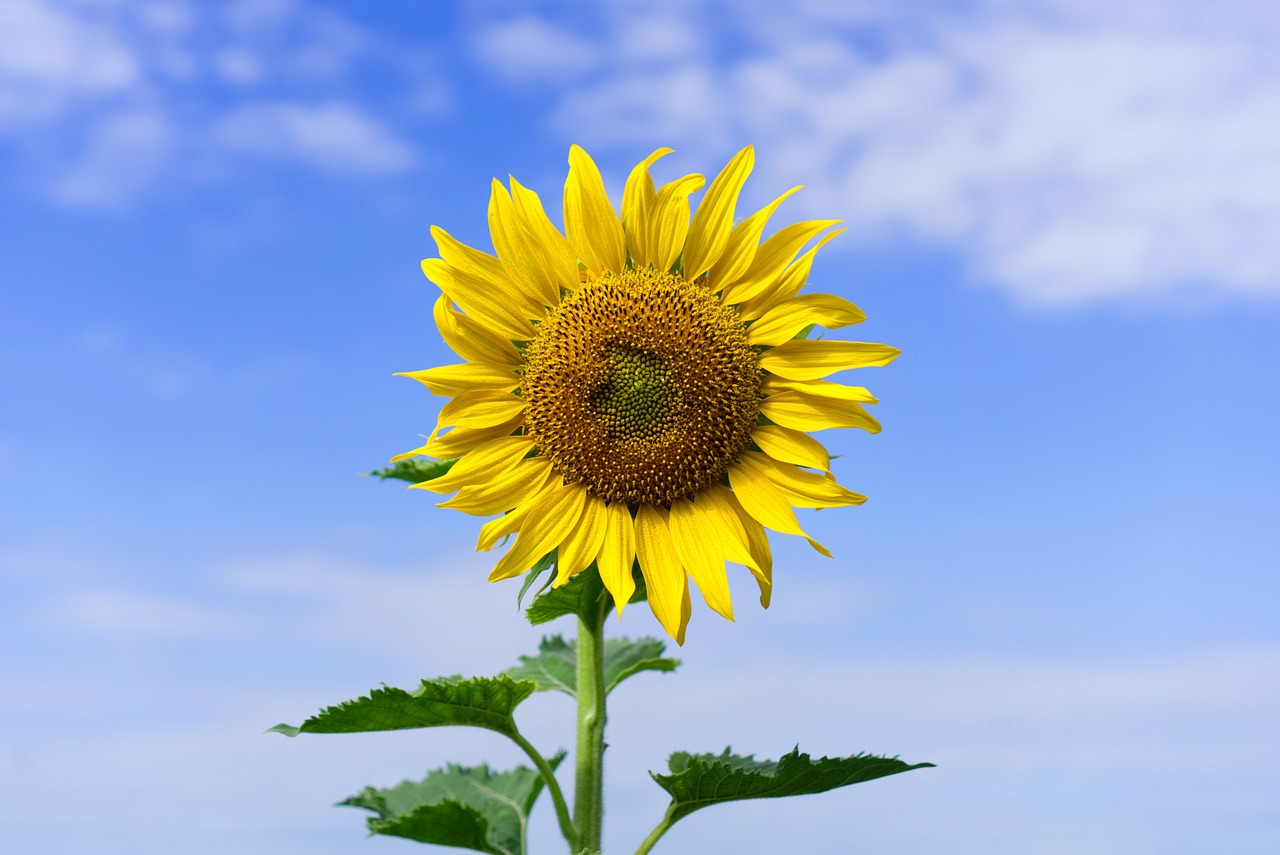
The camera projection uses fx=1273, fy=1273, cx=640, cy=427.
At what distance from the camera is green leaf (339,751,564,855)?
5.32 m

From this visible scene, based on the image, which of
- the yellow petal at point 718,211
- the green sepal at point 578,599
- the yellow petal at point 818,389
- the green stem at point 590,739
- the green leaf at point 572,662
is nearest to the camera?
the yellow petal at point 818,389

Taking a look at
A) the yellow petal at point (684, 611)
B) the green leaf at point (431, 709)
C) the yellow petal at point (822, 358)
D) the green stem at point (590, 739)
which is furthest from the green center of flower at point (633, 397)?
the green leaf at point (431, 709)

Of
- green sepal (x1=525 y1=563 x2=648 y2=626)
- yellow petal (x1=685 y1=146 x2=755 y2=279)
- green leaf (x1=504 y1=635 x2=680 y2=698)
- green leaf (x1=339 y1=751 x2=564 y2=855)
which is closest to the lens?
yellow petal (x1=685 y1=146 x2=755 y2=279)

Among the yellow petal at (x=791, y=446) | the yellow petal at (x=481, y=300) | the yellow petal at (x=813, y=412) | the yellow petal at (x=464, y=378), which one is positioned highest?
the yellow petal at (x=481, y=300)

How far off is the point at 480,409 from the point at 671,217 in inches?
39.6

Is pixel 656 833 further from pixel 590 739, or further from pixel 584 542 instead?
pixel 584 542

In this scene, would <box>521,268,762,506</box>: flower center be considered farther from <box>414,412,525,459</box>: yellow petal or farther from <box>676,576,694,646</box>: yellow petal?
<box>676,576,694,646</box>: yellow petal

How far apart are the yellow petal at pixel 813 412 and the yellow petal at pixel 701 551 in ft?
1.52

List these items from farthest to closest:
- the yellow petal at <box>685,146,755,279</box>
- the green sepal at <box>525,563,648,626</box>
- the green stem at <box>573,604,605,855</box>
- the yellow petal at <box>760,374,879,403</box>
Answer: the green stem at <box>573,604,605,855</box> → the green sepal at <box>525,563,648,626</box> → the yellow petal at <box>685,146,755,279</box> → the yellow petal at <box>760,374,879,403</box>

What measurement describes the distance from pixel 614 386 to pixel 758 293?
637 millimetres

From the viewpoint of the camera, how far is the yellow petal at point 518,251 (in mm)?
4727

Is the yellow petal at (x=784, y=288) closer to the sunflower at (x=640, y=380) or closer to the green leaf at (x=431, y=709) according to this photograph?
the sunflower at (x=640, y=380)

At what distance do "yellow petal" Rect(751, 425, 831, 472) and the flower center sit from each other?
6 cm

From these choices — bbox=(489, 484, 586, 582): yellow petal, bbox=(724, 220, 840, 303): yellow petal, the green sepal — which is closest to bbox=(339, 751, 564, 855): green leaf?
the green sepal
